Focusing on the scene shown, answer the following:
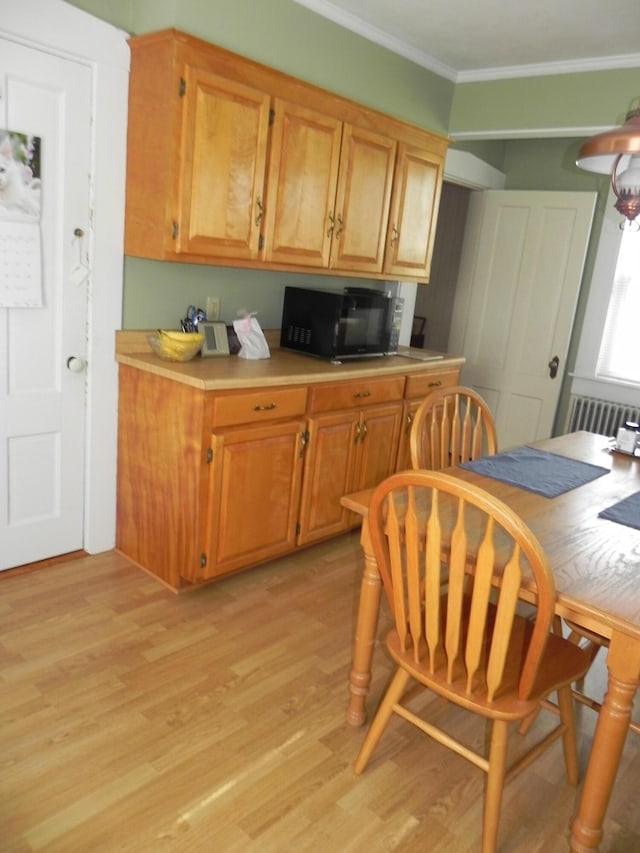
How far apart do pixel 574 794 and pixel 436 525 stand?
3.26 ft

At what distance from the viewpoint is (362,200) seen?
3.19 metres

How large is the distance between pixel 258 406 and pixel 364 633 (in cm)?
103

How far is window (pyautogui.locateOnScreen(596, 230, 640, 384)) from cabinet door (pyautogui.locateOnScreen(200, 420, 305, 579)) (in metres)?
2.50

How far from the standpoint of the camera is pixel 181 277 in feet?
9.59

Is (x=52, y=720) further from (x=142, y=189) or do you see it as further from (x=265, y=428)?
(x=142, y=189)

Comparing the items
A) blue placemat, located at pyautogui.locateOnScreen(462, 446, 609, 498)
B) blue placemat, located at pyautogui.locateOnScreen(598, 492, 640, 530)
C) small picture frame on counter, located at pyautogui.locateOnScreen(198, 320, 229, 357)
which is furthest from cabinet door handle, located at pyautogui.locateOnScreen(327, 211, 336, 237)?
blue placemat, located at pyautogui.locateOnScreen(598, 492, 640, 530)

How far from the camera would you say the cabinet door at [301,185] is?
276 centimetres

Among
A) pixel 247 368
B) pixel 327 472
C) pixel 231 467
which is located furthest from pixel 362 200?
pixel 231 467

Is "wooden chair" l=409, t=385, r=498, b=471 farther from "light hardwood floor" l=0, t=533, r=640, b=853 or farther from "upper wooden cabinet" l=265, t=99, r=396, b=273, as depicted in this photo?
"upper wooden cabinet" l=265, t=99, r=396, b=273

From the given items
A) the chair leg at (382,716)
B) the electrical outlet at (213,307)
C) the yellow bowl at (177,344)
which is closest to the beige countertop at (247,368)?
the yellow bowl at (177,344)

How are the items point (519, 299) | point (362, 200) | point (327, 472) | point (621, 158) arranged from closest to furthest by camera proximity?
point (621, 158), point (327, 472), point (362, 200), point (519, 299)

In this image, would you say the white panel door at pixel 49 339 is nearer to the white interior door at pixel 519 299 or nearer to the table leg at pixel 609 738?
the table leg at pixel 609 738

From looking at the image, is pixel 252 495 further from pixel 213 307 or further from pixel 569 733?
pixel 569 733

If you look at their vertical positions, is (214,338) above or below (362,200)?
below
